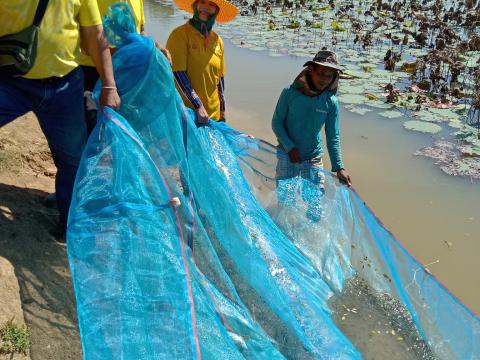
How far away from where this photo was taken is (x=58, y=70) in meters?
1.92

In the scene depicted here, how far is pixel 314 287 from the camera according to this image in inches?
98.0

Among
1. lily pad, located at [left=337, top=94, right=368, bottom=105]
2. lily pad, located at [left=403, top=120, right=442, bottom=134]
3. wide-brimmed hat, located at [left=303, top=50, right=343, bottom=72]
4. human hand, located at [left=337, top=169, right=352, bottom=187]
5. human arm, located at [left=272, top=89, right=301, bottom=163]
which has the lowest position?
lily pad, located at [left=403, top=120, right=442, bottom=134]

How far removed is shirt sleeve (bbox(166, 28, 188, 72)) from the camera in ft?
8.45

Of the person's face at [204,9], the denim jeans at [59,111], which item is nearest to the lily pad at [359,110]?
the person's face at [204,9]

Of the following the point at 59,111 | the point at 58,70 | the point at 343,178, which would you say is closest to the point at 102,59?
the point at 58,70

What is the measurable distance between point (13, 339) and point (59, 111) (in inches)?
36.8

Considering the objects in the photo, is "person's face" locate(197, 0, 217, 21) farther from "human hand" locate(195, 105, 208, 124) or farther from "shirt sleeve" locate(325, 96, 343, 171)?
"shirt sleeve" locate(325, 96, 343, 171)

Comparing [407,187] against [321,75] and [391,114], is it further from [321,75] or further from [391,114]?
[321,75]

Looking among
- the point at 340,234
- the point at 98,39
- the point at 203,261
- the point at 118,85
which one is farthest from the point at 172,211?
the point at 340,234

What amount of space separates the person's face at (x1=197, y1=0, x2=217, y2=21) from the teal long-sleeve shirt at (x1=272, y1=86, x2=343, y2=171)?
2.10 ft

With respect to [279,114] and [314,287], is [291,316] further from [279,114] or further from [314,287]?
[279,114]

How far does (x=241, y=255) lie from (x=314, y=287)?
580 millimetres

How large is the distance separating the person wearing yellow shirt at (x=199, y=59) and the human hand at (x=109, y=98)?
2.03ft

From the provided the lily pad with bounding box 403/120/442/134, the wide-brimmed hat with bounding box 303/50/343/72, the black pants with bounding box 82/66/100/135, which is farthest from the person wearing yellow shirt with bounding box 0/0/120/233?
the lily pad with bounding box 403/120/442/134
